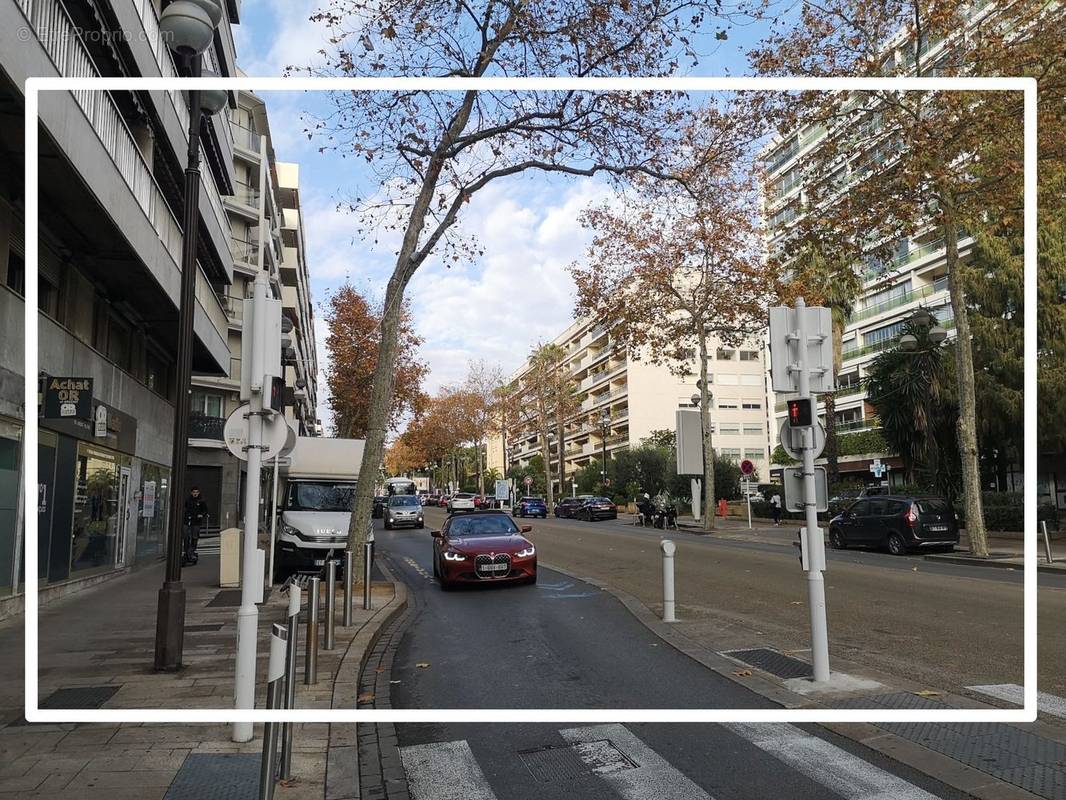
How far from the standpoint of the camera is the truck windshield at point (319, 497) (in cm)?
1748

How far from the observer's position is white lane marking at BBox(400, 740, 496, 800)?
4434mm

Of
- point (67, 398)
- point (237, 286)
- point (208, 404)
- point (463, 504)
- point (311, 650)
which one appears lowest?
point (463, 504)

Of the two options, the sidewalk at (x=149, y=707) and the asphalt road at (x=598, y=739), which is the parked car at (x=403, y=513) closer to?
the sidewalk at (x=149, y=707)

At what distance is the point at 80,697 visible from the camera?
6.41 metres

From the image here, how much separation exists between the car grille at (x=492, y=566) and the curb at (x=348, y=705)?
2.65 meters

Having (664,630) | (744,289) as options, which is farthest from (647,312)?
(664,630)

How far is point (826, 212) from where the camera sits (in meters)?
19.9

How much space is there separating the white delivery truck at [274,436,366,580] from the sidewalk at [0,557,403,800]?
180 inches

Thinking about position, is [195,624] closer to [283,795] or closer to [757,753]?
[283,795]

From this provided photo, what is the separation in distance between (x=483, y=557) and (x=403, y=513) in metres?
26.5

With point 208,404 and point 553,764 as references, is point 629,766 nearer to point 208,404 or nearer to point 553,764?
point 553,764

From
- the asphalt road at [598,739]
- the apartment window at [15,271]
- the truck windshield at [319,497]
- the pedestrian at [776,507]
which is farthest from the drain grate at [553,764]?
the pedestrian at [776,507]

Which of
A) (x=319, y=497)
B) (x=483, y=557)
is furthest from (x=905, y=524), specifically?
(x=319, y=497)

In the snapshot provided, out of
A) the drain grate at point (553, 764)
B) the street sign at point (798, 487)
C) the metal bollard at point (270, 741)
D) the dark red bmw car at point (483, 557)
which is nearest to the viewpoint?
the metal bollard at point (270, 741)
